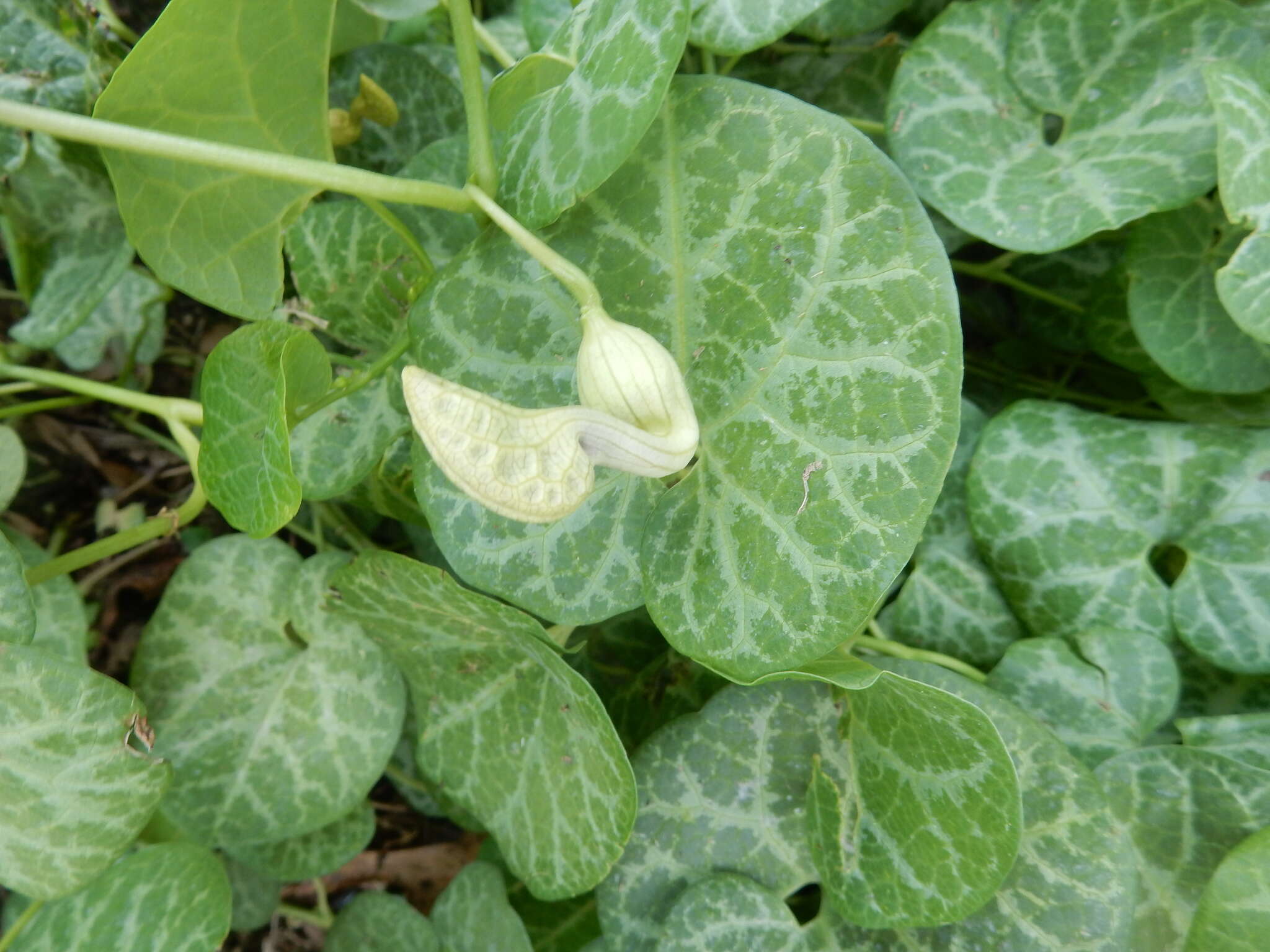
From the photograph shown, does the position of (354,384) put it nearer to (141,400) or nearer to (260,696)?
(141,400)

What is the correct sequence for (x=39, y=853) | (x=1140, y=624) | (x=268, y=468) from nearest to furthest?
(x=268, y=468), (x=39, y=853), (x=1140, y=624)

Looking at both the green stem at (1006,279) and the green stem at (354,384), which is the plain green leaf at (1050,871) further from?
the green stem at (354,384)

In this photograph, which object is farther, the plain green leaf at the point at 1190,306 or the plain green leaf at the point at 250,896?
the plain green leaf at the point at 250,896

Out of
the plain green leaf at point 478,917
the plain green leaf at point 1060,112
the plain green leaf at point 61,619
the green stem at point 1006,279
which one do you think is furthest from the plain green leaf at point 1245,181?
the plain green leaf at point 61,619

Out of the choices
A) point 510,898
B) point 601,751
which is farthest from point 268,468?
point 510,898

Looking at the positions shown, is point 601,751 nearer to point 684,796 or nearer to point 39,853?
point 684,796

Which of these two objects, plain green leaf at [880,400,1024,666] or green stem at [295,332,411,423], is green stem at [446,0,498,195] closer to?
green stem at [295,332,411,423]
